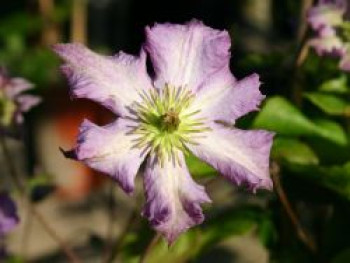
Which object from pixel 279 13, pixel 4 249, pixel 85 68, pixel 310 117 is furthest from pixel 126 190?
pixel 279 13

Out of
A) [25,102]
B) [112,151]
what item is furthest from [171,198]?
[25,102]

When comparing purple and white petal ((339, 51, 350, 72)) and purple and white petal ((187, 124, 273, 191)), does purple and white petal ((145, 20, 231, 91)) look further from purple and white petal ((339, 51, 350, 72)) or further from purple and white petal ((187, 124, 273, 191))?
purple and white petal ((339, 51, 350, 72))

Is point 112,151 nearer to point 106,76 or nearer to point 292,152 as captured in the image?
point 106,76

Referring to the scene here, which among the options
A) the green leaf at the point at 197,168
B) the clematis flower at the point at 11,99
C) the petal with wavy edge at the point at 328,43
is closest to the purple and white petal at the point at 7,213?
the clematis flower at the point at 11,99

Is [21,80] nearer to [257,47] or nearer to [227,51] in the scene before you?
[227,51]

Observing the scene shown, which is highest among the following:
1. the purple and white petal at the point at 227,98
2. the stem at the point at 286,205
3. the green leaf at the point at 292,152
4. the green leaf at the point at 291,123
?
the purple and white petal at the point at 227,98

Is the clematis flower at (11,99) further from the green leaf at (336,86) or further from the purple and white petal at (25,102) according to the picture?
the green leaf at (336,86)
